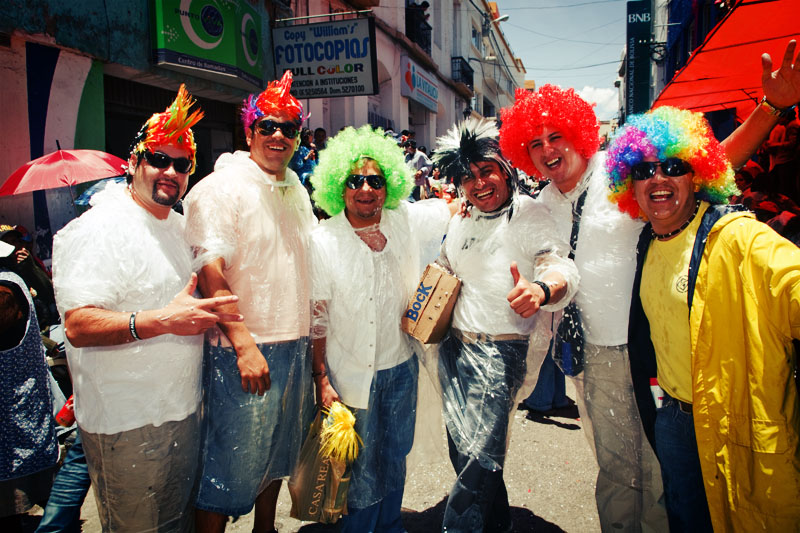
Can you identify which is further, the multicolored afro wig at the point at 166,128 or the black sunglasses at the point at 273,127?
the black sunglasses at the point at 273,127

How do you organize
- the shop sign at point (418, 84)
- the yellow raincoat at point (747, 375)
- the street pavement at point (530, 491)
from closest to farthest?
1. the yellow raincoat at point (747, 375)
2. the street pavement at point (530, 491)
3. the shop sign at point (418, 84)

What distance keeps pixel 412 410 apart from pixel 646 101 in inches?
873

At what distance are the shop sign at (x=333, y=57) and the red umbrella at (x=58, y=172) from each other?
3.87 meters

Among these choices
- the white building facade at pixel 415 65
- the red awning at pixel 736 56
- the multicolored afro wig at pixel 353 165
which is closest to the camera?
the multicolored afro wig at pixel 353 165

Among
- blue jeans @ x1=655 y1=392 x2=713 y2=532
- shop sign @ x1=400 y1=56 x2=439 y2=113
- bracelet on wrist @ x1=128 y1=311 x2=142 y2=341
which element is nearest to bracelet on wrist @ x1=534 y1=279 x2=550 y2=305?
blue jeans @ x1=655 y1=392 x2=713 y2=532

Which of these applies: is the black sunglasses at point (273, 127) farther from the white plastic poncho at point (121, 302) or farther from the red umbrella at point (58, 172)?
the red umbrella at point (58, 172)

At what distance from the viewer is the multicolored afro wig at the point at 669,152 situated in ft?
6.19

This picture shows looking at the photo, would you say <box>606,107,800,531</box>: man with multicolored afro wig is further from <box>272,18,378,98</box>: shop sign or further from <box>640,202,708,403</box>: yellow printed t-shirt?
<box>272,18,378,98</box>: shop sign

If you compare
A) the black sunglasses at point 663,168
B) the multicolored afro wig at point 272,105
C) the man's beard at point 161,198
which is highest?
the multicolored afro wig at point 272,105

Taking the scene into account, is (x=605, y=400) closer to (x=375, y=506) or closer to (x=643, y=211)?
(x=643, y=211)

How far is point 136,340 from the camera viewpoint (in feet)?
6.08

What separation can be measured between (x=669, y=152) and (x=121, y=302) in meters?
2.28

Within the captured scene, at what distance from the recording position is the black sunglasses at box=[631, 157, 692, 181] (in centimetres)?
189

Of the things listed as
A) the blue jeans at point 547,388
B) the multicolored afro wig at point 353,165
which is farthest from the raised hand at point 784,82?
the blue jeans at point 547,388
